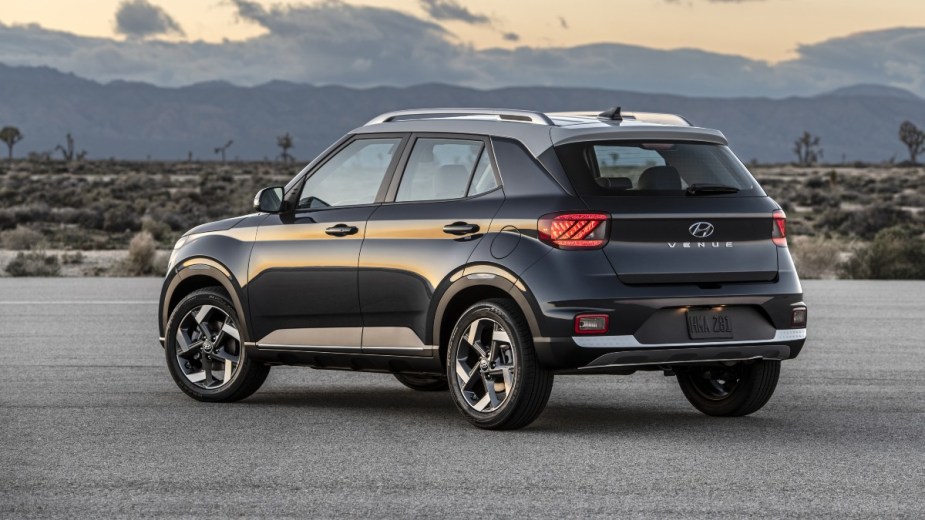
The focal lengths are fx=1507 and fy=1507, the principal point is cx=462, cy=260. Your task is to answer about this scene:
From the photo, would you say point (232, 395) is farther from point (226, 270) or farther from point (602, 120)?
point (602, 120)

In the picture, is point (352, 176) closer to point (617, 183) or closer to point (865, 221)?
point (617, 183)

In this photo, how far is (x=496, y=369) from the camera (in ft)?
29.6

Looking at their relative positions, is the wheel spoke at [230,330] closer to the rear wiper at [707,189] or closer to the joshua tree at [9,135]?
the rear wiper at [707,189]

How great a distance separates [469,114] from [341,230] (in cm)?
113

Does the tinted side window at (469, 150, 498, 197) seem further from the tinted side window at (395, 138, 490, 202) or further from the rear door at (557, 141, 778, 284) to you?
the rear door at (557, 141, 778, 284)

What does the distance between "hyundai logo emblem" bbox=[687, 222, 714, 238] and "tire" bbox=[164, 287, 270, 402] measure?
3.38 metres

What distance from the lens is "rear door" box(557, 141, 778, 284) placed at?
343 inches

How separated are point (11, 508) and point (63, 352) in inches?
286

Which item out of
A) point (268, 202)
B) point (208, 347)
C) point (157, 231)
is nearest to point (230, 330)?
point (208, 347)

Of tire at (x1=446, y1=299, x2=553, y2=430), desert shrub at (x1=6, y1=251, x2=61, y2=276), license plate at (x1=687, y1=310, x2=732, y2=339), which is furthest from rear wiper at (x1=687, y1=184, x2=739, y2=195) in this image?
desert shrub at (x1=6, y1=251, x2=61, y2=276)

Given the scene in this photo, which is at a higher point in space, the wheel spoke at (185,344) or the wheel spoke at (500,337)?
the wheel spoke at (500,337)

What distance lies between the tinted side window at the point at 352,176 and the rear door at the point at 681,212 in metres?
1.49

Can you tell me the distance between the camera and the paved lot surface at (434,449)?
6988 millimetres

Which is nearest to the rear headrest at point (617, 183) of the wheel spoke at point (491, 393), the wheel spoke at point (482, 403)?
the wheel spoke at point (491, 393)
